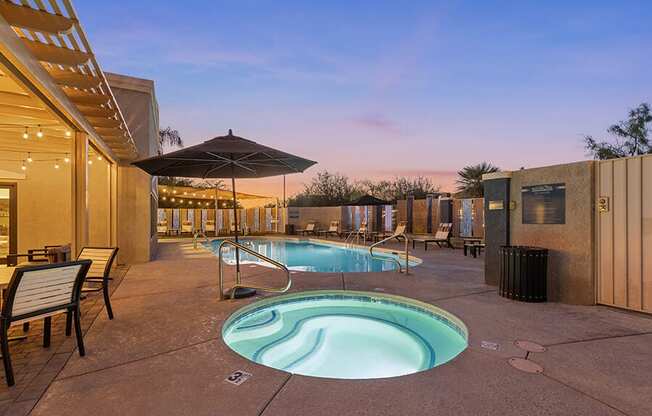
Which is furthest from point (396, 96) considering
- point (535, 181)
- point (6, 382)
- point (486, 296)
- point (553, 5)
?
point (6, 382)

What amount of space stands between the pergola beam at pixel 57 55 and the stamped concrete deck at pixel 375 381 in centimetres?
258

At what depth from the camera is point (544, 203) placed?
14.3 ft

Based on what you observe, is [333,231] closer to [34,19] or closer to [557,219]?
[557,219]

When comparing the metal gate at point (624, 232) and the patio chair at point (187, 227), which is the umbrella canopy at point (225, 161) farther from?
the patio chair at point (187, 227)

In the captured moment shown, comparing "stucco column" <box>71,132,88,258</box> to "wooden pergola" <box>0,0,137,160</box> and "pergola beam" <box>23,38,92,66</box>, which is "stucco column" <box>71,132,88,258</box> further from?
"pergola beam" <box>23,38,92,66</box>

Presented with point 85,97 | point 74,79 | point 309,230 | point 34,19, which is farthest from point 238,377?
point 309,230

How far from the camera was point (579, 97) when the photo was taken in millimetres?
12188

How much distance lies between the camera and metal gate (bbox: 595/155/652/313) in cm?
351

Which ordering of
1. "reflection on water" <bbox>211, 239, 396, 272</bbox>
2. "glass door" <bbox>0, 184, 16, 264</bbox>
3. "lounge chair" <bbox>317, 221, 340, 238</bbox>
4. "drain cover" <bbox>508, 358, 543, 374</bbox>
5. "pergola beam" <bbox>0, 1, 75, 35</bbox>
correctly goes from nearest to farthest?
"drain cover" <bbox>508, 358, 543, 374</bbox>
"pergola beam" <bbox>0, 1, 75, 35</bbox>
"glass door" <bbox>0, 184, 16, 264</bbox>
"reflection on water" <bbox>211, 239, 396, 272</bbox>
"lounge chair" <bbox>317, 221, 340, 238</bbox>

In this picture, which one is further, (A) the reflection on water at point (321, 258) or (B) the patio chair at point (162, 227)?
(B) the patio chair at point (162, 227)

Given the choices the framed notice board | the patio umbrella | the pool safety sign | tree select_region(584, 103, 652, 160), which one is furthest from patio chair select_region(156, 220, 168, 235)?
tree select_region(584, 103, 652, 160)

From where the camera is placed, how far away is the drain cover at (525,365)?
2207mm

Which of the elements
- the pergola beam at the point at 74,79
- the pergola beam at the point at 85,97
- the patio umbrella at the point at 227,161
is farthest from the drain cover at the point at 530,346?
the pergola beam at the point at 85,97

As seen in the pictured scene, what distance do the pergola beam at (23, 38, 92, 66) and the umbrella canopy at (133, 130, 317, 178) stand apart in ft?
4.48
